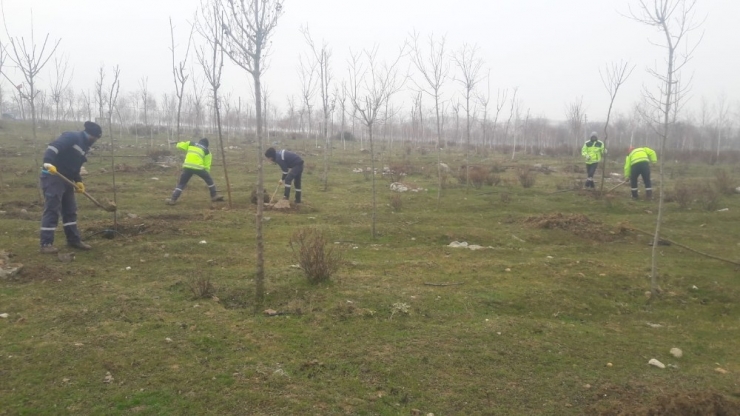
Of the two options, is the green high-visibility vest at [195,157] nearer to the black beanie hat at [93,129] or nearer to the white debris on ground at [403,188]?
the black beanie hat at [93,129]

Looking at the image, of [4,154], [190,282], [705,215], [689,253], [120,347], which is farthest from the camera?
[4,154]

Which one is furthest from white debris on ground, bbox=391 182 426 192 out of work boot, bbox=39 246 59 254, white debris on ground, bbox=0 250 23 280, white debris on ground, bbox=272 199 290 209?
white debris on ground, bbox=0 250 23 280

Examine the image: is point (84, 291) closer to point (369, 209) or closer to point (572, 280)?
point (572, 280)

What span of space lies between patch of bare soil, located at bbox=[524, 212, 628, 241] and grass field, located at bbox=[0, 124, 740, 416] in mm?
49

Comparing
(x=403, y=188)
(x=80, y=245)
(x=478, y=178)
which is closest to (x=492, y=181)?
(x=478, y=178)

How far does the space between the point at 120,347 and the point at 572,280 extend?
5275mm

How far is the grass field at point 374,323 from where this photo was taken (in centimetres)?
332

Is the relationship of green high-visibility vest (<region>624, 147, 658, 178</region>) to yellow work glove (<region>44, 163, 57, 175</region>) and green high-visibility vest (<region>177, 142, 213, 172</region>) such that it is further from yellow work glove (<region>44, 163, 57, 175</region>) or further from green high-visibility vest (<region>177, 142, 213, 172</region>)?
yellow work glove (<region>44, 163, 57, 175</region>)

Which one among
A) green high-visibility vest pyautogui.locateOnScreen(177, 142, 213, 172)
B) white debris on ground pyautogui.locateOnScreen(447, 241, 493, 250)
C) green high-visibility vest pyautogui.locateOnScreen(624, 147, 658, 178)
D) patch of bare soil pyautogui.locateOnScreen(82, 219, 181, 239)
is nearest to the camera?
patch of bare soil pyautogui.locateOnScreen(82, 219, 181, 239)

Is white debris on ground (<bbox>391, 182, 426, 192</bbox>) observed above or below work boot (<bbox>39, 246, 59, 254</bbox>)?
above

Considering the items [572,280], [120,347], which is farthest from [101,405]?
[572,280]

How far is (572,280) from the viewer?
6145 millimetres

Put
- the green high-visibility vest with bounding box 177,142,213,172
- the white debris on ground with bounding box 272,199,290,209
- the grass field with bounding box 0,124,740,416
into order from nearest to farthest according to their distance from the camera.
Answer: the grass field with bounding box 0,124,740,416 < the white debris on ground with bounding box 272,199,290,209 < the green high-visibility vest with bounding box 177,142,213,172

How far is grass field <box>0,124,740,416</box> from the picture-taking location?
3.32m
